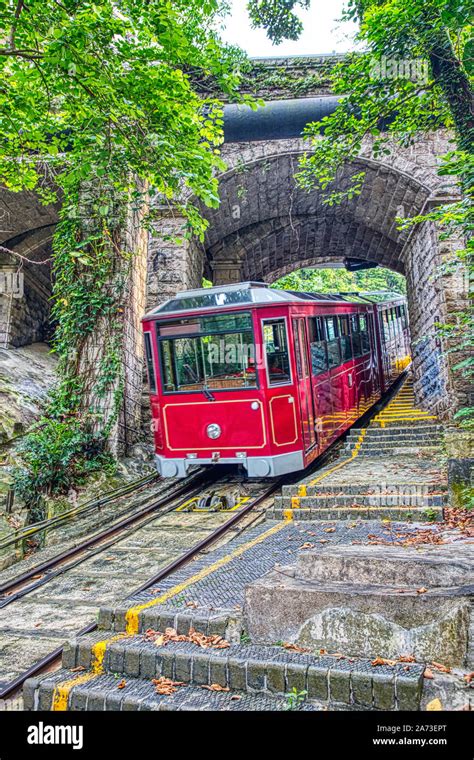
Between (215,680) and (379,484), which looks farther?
(379,484)

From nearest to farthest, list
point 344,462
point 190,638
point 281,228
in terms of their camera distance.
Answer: point 190,638 → point 344,462 → point 281,228

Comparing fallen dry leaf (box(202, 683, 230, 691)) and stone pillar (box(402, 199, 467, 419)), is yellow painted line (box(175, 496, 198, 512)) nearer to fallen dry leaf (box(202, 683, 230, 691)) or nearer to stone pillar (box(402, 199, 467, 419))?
stone pillar (box(402, 199, 467, 419))

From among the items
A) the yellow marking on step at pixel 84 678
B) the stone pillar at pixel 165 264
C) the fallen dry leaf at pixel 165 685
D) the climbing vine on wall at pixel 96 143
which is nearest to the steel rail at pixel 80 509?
the climbing vine on wall at pixel 96 143

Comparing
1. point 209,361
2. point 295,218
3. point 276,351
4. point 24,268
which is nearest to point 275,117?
point 295,218

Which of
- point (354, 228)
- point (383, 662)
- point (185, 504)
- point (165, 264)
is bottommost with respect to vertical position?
point (185, 504)

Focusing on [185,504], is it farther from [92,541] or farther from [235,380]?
[235,380]

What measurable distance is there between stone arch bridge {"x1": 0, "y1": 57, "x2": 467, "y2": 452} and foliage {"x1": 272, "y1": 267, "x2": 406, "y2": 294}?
6664 mm

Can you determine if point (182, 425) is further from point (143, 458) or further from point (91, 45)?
point (91, 45)

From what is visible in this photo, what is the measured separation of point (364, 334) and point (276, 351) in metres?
6.20

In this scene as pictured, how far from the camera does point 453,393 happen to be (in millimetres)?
10812

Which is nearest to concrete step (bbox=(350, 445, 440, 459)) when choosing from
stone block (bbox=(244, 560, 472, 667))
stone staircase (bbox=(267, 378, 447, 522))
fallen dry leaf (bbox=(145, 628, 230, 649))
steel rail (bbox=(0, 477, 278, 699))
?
stone staircase (bbox=(267, 378, 447, 522))

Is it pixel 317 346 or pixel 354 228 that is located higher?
pixel 354 228

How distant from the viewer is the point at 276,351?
8469mm

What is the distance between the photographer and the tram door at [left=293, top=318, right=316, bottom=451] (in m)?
8.75
